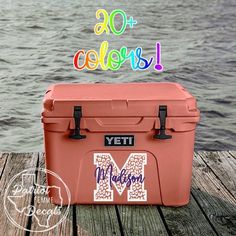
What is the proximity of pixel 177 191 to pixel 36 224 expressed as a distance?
65cm

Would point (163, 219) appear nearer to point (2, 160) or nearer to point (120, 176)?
point (120, 176)

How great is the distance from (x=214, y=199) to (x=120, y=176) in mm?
476

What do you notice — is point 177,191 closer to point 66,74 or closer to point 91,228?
point 91,228

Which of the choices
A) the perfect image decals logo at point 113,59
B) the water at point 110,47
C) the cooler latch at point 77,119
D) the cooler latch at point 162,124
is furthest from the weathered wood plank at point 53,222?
the perfect image decals logo at point 113,59

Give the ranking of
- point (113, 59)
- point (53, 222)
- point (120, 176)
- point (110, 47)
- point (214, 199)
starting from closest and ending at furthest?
point (53, 222) < point (120, 176) < point (214, 199) < point (113, 59) < point (110, 47)

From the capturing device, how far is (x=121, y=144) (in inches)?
94.7

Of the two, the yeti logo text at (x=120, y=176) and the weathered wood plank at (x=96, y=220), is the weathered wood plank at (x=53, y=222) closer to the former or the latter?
the weathered wood plank at (x=96, y=220)

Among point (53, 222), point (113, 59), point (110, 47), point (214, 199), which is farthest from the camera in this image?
point (110, 47)

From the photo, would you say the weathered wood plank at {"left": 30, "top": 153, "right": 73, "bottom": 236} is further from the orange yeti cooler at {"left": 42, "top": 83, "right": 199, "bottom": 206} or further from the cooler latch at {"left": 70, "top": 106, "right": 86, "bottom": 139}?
the cooler latch at {"left": 70, "top": 106, "right": 86, "bottom": 139}

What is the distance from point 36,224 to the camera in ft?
7.57

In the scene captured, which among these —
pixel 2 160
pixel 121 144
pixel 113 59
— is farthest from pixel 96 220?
pixel 113 59

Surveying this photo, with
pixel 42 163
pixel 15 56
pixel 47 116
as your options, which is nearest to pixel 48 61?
pixel 15 56

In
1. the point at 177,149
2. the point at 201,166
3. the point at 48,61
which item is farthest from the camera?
the point at 48,61

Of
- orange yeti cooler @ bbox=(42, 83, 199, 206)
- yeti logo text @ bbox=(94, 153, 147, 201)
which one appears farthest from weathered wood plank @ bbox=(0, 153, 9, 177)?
yeti logo text @ bbox=(94, 153, 147, 201)
